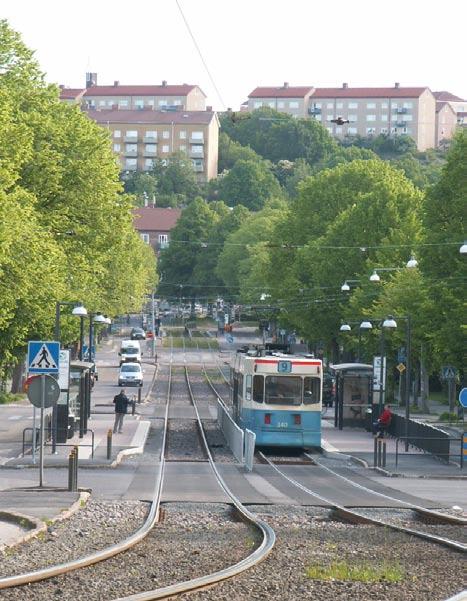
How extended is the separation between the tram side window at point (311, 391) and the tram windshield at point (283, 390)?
0.18m

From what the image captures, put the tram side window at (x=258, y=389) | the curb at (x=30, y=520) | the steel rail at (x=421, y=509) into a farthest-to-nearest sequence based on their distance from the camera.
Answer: the tram side window at (x=258, y=389), the steel rail at (x=421, y=509), the curb at (x=30, y=520)

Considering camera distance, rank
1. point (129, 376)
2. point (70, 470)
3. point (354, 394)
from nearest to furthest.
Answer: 1. point (70, 470)
2. point (354, 394)
3. point (129, 376)

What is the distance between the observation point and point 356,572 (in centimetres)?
1548

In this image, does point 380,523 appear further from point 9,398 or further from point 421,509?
point 9,398

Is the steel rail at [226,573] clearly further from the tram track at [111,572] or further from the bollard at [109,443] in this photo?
the bollard at [109,443]

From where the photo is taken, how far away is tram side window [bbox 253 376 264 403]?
137 feet

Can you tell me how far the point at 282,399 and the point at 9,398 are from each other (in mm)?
32879

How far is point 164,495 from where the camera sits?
27766 mm

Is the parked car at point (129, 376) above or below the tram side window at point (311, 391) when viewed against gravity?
below

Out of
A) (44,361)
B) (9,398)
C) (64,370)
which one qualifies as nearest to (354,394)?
(64,370)

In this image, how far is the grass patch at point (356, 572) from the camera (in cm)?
1496

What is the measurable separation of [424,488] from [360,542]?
13138mm

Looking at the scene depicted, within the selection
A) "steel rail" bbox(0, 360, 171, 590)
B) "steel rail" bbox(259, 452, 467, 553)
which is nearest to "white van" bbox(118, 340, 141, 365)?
"steel rail" bbox(259, 452, 467, 553)

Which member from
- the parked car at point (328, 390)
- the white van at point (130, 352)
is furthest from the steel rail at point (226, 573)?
the white van at point (130, 352)
